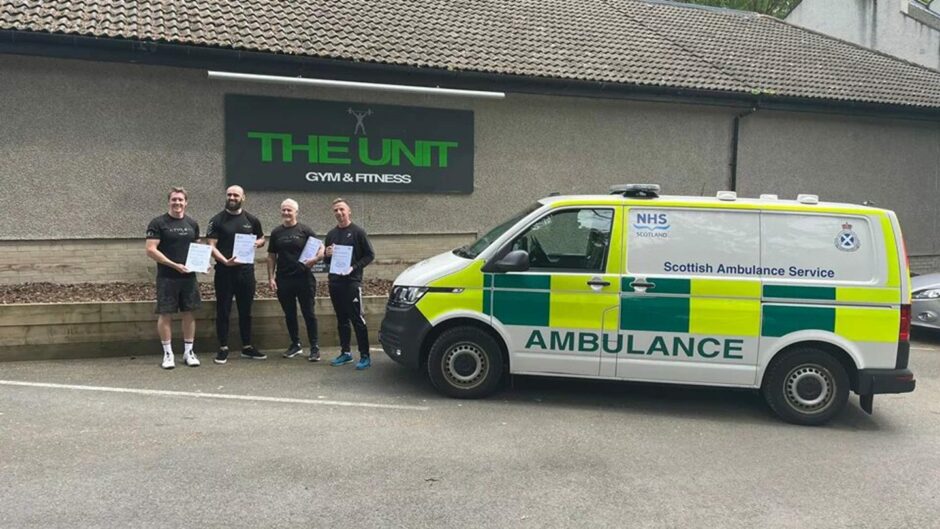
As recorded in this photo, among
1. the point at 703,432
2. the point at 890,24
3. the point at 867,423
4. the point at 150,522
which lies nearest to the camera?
the point at 150,522

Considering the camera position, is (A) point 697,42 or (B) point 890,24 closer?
(A) point 697,42

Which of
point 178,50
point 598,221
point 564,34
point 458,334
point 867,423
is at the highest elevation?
point 564,34

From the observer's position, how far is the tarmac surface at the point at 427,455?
375 centimetres

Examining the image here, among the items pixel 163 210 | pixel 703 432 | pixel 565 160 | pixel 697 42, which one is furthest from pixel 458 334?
pixel 697 42

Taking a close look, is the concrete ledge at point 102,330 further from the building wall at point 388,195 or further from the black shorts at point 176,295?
the building wall at point 388,195

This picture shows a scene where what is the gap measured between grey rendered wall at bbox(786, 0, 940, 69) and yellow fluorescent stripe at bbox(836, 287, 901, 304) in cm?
1582

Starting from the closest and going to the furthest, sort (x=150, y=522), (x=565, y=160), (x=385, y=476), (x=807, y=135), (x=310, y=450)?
(x=150, y=522) < (x=385, y=476) < (x=310, y=450) < (x=565, y=160) < (x=807, y=135)

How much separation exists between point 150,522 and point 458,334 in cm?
292

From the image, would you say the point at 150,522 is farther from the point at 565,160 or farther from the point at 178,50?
the point at 565,160

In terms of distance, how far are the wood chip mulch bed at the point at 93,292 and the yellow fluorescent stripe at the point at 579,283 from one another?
3636 mm

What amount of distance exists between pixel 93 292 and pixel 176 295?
2.61 meters

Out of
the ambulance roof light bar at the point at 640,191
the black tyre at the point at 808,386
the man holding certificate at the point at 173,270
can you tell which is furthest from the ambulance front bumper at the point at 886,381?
the man holding certificate at the point at 173,270

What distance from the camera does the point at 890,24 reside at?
18.2m

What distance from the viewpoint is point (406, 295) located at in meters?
5.99
